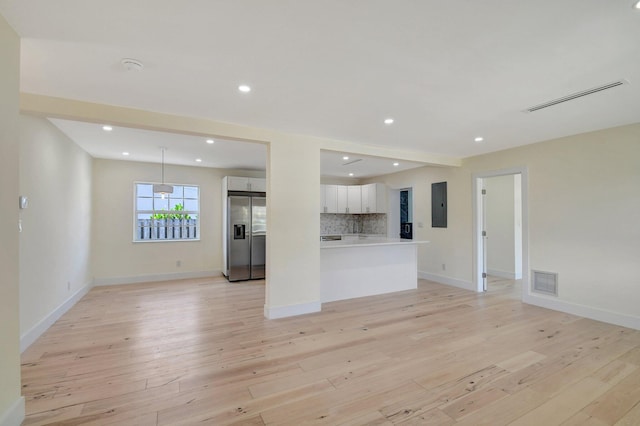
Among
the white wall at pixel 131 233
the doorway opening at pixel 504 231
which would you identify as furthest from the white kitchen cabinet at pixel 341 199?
the doorway opening at pixel 504 231

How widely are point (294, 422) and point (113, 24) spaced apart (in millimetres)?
2745

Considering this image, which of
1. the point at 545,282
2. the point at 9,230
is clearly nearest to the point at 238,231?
the point at 9,230

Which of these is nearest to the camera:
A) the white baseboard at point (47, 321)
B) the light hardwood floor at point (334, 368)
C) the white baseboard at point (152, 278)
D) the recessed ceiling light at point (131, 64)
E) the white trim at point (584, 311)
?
the light hardwood floor at point (334, 368)

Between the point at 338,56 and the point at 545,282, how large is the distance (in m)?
4.58

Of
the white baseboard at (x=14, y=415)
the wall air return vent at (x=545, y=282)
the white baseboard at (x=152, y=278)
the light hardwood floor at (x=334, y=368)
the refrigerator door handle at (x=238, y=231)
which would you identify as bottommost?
the light hardwood floor at (x=334, y=368)

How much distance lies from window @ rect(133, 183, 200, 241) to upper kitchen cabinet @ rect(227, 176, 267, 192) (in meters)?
0.92

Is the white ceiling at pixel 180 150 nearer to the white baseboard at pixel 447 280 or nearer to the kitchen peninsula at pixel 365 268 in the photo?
the kitchen peninsula at pixel 365 268

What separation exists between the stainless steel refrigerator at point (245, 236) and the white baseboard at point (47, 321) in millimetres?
2514

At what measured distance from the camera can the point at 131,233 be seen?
6086mm

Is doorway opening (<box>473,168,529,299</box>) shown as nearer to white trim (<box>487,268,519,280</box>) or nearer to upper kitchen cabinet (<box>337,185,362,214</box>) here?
white trim (<box>487,268,519,280</box>)

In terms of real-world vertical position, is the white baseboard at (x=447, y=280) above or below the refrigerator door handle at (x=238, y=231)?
below

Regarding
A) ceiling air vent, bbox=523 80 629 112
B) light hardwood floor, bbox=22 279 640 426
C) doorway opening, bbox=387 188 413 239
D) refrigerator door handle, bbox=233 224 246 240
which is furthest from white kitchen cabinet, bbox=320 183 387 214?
ceiling air vent, bbox=523 80 629 112

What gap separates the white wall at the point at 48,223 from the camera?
312 cm

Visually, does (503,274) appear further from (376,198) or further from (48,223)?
(48,223)
